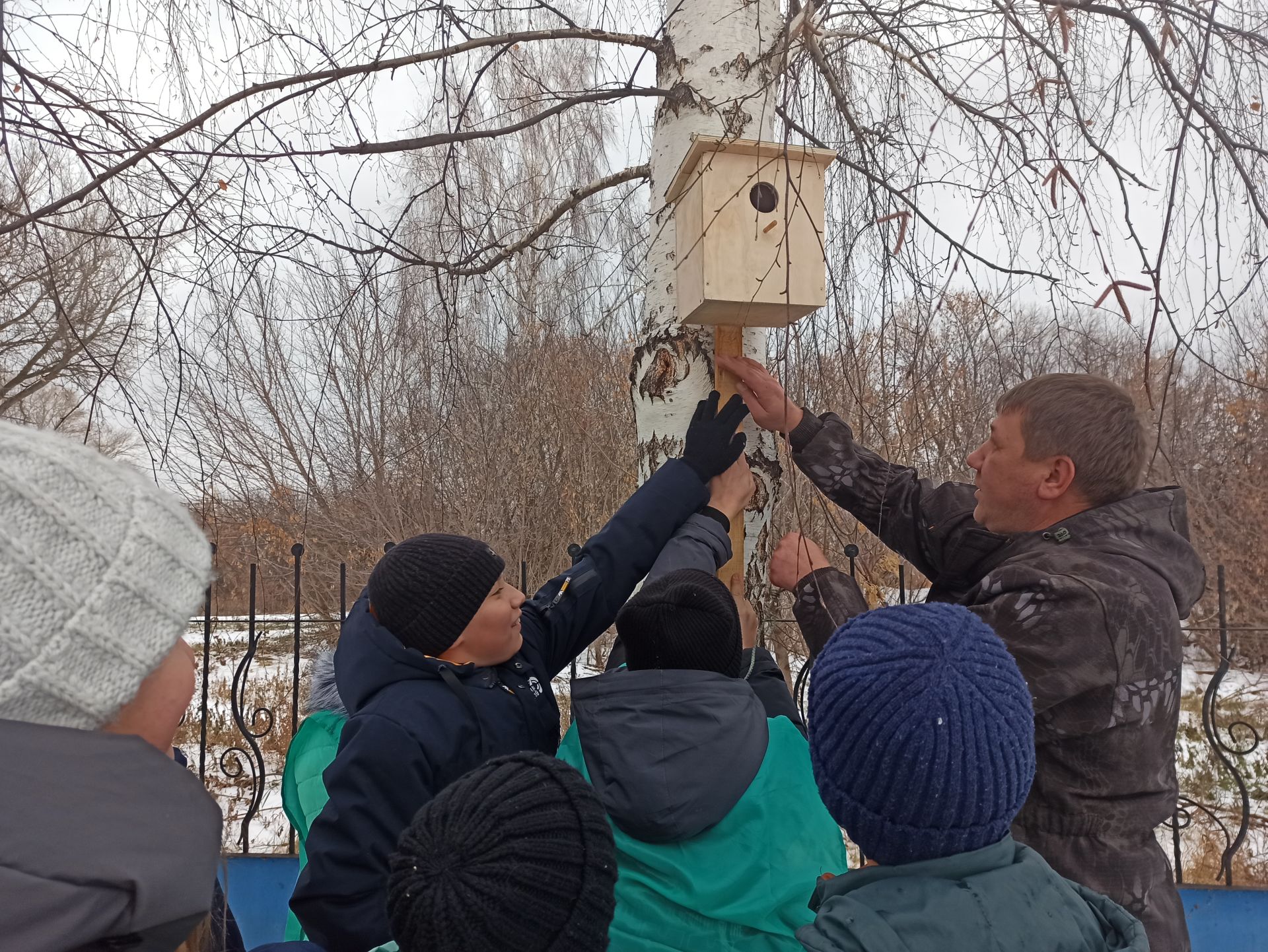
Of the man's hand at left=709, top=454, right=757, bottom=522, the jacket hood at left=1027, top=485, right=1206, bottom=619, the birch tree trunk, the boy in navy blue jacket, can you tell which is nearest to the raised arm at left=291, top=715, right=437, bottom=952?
the boy in navy blue jacket

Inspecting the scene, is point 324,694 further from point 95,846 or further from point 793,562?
point 95,846

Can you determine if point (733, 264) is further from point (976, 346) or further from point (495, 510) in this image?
point (495, 510)

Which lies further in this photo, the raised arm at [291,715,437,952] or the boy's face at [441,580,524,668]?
the boy's face at [441,580,524,668]

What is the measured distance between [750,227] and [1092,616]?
1.20 metres

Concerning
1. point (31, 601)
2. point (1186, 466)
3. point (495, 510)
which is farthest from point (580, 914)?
point (1186, 466)

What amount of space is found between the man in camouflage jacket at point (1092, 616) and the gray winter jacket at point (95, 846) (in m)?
1.24

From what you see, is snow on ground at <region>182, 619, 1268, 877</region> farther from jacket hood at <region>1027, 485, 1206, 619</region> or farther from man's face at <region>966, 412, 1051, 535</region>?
jacket hood at <region>1027, 485, 1206, 619</region>

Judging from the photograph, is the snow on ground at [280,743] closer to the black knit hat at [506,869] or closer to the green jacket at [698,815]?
the green jacket at [698,815]

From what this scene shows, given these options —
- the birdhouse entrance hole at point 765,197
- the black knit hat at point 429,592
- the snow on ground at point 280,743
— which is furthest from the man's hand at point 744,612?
the snow on ground at point 280,743

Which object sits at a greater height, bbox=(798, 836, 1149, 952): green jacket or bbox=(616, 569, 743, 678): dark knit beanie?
bbox=(616, 569, 743, 678): dark knit beanie

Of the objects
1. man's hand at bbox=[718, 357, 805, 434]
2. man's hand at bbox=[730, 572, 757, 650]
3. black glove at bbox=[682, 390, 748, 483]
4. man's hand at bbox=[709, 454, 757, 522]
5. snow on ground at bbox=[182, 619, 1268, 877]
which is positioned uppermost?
man's hand at bbox=[718, 357, 805, 434]

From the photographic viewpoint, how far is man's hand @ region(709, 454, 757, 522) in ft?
7.20

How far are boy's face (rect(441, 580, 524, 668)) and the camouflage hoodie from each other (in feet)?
3.13

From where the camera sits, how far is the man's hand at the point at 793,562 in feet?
7.11
